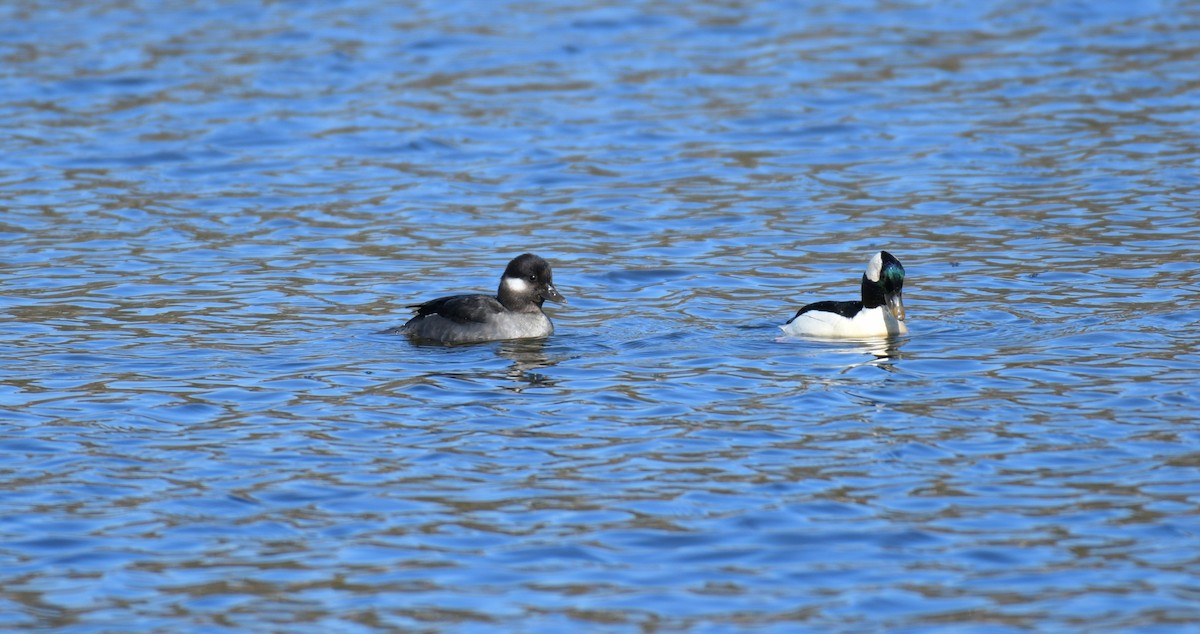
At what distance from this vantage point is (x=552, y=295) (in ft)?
46.7

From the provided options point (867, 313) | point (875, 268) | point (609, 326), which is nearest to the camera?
point (867, 313)

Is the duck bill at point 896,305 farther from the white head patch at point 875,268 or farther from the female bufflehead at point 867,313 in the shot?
the white head patch at point 875,268

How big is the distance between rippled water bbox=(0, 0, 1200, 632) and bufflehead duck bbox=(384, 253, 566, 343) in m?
0.23

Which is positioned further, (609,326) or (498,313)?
(609,326)

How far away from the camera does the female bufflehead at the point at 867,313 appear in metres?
13.3

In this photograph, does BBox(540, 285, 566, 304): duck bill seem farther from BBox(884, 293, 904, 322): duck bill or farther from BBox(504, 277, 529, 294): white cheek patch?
BBox(884, 293, 904, 322): duck bill

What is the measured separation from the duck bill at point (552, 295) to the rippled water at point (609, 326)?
0.45 meters

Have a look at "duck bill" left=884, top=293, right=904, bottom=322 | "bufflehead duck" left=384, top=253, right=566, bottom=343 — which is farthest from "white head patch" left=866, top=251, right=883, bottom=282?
"bufflehead duck" left=384, top=253, right=566, bottom=343

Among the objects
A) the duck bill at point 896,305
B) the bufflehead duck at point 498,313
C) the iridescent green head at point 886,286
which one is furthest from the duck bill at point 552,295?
the duck bill at point 896,305

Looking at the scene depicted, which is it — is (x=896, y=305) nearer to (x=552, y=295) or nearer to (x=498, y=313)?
(x=552, y=295)

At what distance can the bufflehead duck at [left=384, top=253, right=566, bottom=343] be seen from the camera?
13.7 metres

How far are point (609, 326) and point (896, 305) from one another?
7.79ft

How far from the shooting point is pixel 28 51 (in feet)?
88.6

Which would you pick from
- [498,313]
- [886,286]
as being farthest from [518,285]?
[886,286]
